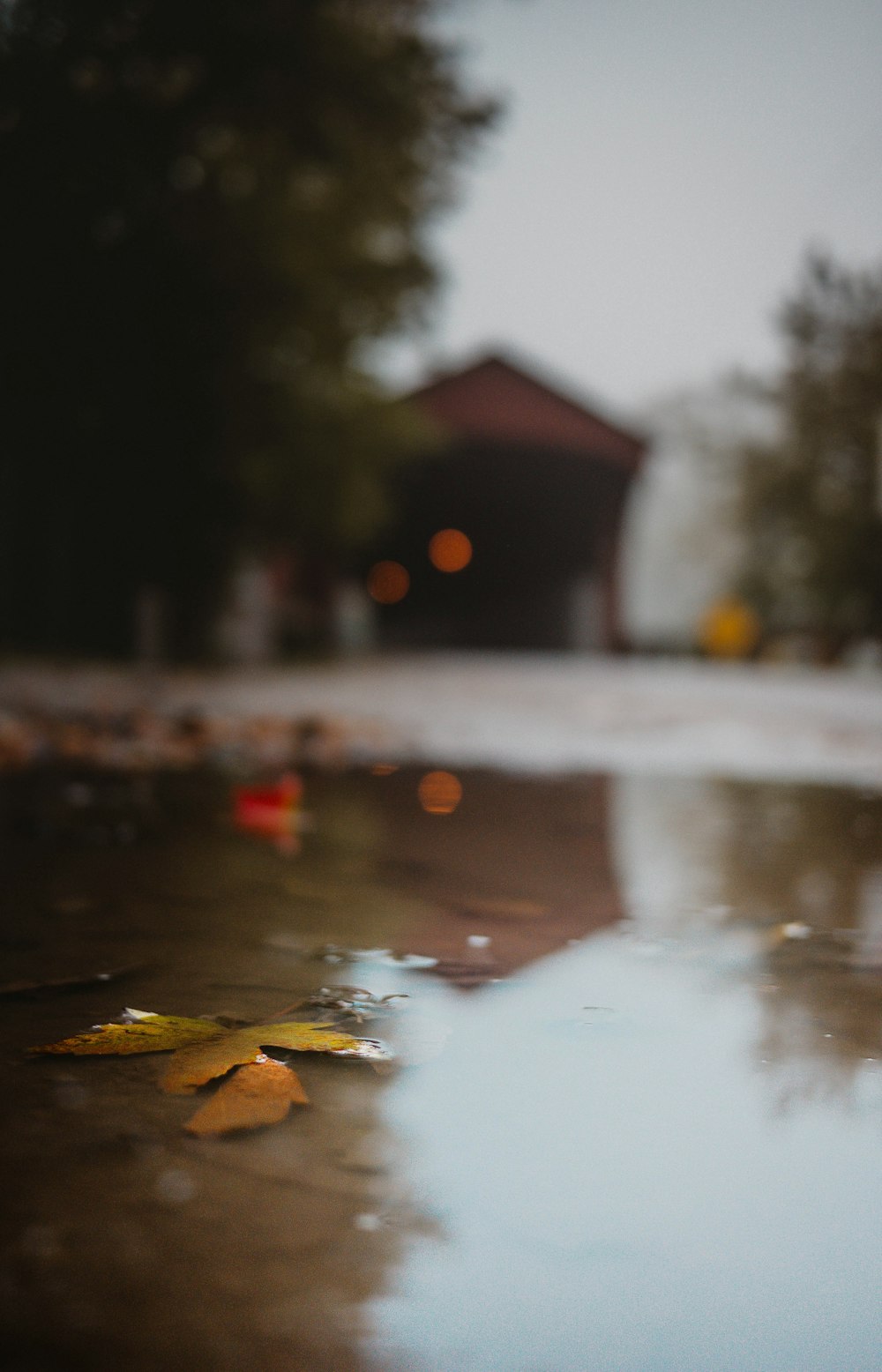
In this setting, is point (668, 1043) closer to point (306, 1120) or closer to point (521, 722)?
point (306, 1120)

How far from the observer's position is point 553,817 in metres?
3.50

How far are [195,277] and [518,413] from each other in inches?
388

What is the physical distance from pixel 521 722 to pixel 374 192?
7.95m

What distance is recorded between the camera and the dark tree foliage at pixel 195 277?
7359 mm

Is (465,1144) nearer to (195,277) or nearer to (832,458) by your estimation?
(195,277)

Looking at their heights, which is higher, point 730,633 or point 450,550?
point 450,550

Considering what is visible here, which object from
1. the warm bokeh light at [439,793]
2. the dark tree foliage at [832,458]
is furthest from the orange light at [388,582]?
the warm bokeh light at [439,793]

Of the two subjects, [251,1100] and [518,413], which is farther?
[518,413]

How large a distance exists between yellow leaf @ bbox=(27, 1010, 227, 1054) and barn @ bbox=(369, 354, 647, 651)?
533 inches

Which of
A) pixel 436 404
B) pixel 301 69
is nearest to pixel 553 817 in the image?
pixel 301 69

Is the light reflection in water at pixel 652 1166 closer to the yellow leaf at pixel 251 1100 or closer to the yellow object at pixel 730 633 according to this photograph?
the yellow leaf at pixel 251 1100

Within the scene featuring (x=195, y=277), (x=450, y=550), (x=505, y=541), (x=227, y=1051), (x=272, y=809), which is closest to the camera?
(x=227, y=1051)

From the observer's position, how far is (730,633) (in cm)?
2258

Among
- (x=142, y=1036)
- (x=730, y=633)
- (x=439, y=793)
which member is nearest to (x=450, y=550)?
(x=730, y=633)
